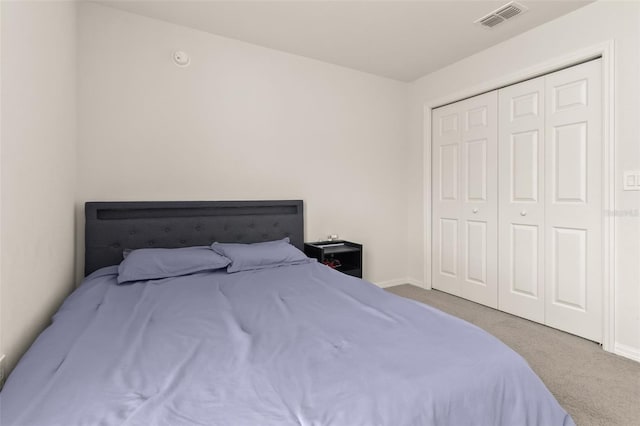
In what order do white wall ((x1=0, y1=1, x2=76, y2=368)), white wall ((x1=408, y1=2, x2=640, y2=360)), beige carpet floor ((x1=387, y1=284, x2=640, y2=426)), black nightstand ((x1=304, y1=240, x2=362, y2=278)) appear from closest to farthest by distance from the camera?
white wall ((x1=0, y1=1, x2=76, y2=368)) → beige carpet floor ((x1=387, y1=284, x2=640, y2=426)) → white wall ((x1=408, y1=2, x2=640, y2=360)) → black nightstand ((x1=304, y1=240, x2=362, y2=278))

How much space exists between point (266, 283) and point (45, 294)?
3.82 feet

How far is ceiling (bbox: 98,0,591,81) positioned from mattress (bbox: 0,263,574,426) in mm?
2163

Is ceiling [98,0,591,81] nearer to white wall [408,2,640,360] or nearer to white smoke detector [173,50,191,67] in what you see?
white wall [408,2,640,360]

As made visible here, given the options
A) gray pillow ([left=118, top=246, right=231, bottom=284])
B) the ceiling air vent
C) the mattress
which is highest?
the ceiling air vent

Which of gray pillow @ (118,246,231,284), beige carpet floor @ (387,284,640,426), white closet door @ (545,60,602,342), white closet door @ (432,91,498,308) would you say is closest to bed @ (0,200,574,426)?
gray pillow @ (118,246,231,284)

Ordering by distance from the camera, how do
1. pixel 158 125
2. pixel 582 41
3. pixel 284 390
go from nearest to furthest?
pixel 284 390, pixel 582 41, pixel 158 125

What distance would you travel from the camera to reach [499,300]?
10.3 feet

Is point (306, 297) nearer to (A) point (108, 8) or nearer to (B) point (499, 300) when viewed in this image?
(B) point (499, 300)

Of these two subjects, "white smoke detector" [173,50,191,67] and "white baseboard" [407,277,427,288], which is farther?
"white baseboard" [407,277,427,288]

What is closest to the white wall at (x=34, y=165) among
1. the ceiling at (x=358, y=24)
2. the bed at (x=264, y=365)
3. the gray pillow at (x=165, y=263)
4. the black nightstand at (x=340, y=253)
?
the bed at (x=264, y=365)

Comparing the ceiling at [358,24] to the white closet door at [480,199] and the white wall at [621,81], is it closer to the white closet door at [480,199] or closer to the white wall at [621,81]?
the white wall at [621,81]

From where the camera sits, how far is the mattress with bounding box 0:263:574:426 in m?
0.88

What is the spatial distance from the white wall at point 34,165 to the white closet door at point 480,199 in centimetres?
340

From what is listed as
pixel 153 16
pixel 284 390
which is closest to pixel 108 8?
pixel 153 16
